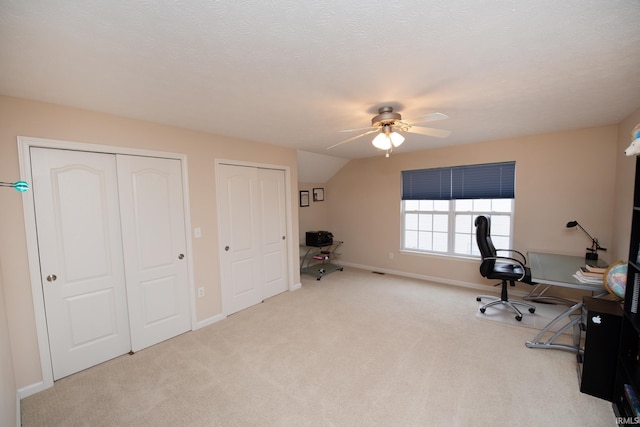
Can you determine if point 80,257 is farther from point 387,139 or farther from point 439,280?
point 439,280

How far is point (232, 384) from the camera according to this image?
2.12 m

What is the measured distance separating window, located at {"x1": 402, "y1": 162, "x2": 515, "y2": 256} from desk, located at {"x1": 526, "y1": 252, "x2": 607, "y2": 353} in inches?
34.1

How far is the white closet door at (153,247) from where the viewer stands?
2.54 m

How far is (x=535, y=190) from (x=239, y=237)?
13.6 ft

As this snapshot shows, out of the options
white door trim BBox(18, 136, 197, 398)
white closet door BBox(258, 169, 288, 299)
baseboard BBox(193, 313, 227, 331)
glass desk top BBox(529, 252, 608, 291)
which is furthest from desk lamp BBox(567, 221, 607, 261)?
white door trim BBox(18, 136, 197, 398)

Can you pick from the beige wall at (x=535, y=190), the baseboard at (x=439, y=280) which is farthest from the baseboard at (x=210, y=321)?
the beige wall at (x=535, y=190)

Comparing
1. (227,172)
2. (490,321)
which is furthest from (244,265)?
(490,321)

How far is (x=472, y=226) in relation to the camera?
4.21 m

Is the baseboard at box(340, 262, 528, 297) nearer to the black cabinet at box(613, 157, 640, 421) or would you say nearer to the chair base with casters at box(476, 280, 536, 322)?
the chair base with casters at box(476, 280, 536, 322)

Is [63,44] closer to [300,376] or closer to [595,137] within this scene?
[300,376]

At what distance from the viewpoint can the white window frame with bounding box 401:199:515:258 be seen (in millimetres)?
3893

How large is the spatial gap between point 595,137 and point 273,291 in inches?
185

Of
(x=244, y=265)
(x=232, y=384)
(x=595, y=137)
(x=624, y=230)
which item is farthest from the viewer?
(x=244, y=265)

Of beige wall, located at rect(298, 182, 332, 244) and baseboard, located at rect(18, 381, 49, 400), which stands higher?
beige wall, located at rect(298, 182, 332, 244)
